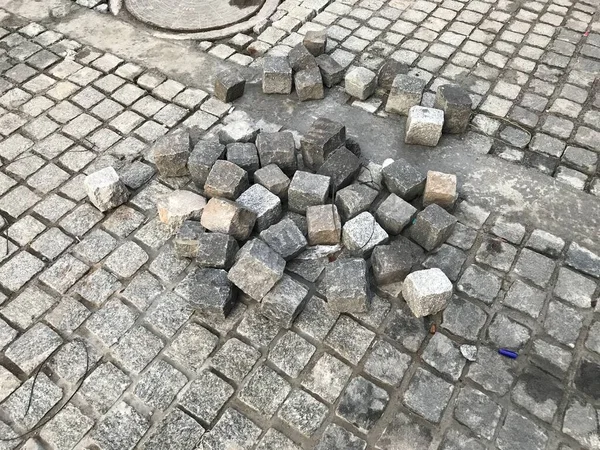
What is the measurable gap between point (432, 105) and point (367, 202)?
61.6 inches

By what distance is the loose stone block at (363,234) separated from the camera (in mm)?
3805

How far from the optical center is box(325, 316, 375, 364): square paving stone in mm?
3399

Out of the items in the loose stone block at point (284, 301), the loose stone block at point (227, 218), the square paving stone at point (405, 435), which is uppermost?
the loose stone block at point (227, 218)

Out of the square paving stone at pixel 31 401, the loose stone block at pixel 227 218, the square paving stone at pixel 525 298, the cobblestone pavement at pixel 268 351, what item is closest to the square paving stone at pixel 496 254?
the cobblestone pavement at pixel 268 351

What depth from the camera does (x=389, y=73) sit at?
16.6ft

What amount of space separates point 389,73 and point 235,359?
330 centimetres

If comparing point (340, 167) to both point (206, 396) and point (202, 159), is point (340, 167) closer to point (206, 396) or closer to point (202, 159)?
point (202, 159)

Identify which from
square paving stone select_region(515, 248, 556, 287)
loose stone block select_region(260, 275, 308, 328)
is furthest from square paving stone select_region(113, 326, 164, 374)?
square paving stone select_region(515, 248, 556, 287)

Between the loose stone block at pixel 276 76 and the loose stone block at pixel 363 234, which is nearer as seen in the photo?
the loose stone block at pixel 363 234

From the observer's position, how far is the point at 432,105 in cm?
496

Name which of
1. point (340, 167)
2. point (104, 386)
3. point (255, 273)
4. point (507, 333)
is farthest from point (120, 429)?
point (507, 333)

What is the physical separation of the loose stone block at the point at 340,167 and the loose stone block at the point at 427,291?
1.09 meters

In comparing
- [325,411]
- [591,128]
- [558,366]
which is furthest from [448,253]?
[591,128]

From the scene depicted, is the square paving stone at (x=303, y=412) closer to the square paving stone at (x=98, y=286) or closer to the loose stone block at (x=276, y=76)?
the square paving stone at (x=98, y=286)
